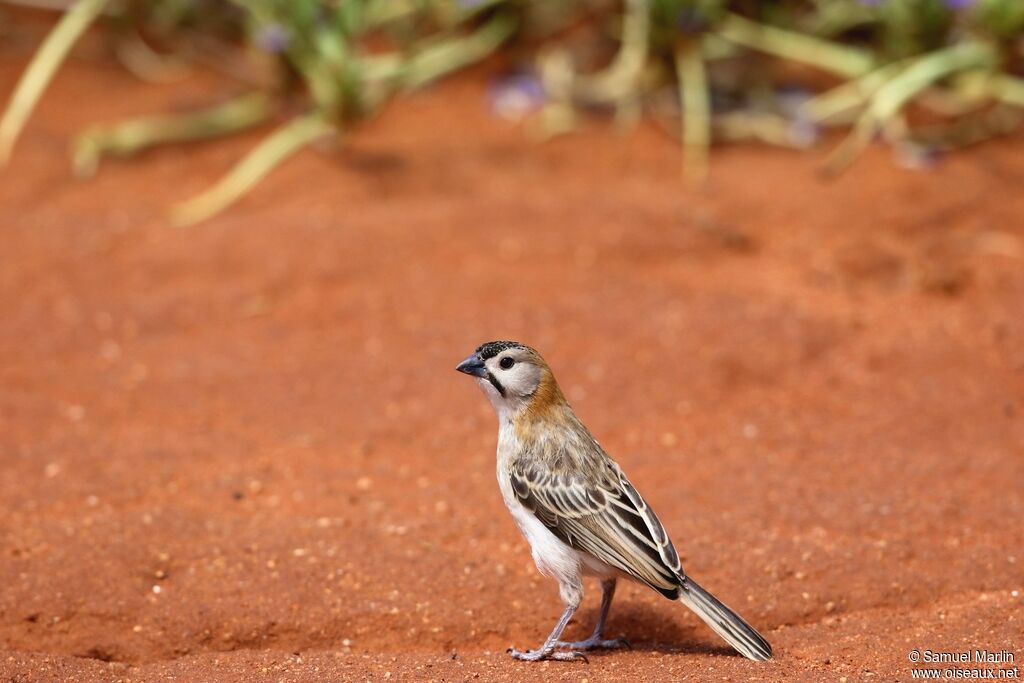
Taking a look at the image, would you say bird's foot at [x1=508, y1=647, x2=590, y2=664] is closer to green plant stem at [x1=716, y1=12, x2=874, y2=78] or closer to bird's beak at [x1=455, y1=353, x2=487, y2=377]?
bird's beak at [x1=455, y1=353, x2=487, y2=377]

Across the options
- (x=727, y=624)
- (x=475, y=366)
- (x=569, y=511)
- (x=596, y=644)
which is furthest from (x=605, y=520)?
(x=475, y=366)

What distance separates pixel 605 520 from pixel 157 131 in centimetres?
665

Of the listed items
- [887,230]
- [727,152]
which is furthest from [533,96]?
[887,230]

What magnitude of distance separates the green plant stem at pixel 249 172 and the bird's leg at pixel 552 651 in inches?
209

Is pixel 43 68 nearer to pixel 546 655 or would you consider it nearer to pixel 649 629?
pixel 649 629

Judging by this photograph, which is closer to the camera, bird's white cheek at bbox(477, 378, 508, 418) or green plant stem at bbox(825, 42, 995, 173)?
bird's white cheek at bbox(477, 378, 508, 418)

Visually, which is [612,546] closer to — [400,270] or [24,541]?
[24,541]

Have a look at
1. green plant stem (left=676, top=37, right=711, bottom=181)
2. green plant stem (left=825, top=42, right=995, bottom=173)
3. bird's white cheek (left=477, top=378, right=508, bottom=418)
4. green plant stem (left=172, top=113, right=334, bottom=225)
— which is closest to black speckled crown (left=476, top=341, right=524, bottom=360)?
bird's white cheek (left=477, top=378, right=508, bottom=418)

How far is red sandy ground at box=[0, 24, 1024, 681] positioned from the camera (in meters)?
5.03

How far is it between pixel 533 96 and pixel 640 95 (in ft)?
2.97

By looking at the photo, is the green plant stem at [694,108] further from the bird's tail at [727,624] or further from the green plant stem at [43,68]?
the bird's tail at [727,624]

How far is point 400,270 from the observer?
827 cm

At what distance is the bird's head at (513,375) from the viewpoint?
5.16 meters

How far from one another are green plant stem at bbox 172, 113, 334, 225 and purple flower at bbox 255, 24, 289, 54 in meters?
0.57
